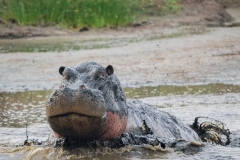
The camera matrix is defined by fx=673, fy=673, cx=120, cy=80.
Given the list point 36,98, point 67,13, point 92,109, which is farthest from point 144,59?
point 92,109

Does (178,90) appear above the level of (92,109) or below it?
below

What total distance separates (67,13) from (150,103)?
9.97m

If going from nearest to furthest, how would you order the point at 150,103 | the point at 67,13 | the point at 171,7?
the point at 150,103
the point at 67,13
the point at 171,7

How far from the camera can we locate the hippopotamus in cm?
430

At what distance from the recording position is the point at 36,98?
10.1m

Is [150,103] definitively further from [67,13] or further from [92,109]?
[67,13]

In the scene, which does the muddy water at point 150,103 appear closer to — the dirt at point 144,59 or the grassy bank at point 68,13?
the dirt at point 144,59

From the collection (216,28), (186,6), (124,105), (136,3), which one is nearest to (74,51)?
(216,28)

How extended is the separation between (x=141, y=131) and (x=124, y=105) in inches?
20.7

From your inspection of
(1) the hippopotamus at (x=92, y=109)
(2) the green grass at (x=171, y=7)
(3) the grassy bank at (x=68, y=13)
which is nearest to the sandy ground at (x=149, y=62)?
(3) the grassy bank at (x=68, y=13)

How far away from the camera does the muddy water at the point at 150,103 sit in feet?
16.4

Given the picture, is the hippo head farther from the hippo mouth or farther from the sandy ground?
the sandy ground

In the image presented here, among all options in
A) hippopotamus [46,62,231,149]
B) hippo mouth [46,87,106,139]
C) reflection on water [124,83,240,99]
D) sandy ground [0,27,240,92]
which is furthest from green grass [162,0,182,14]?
hippo mouth [46,87,106,139]

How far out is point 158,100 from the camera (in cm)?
964
